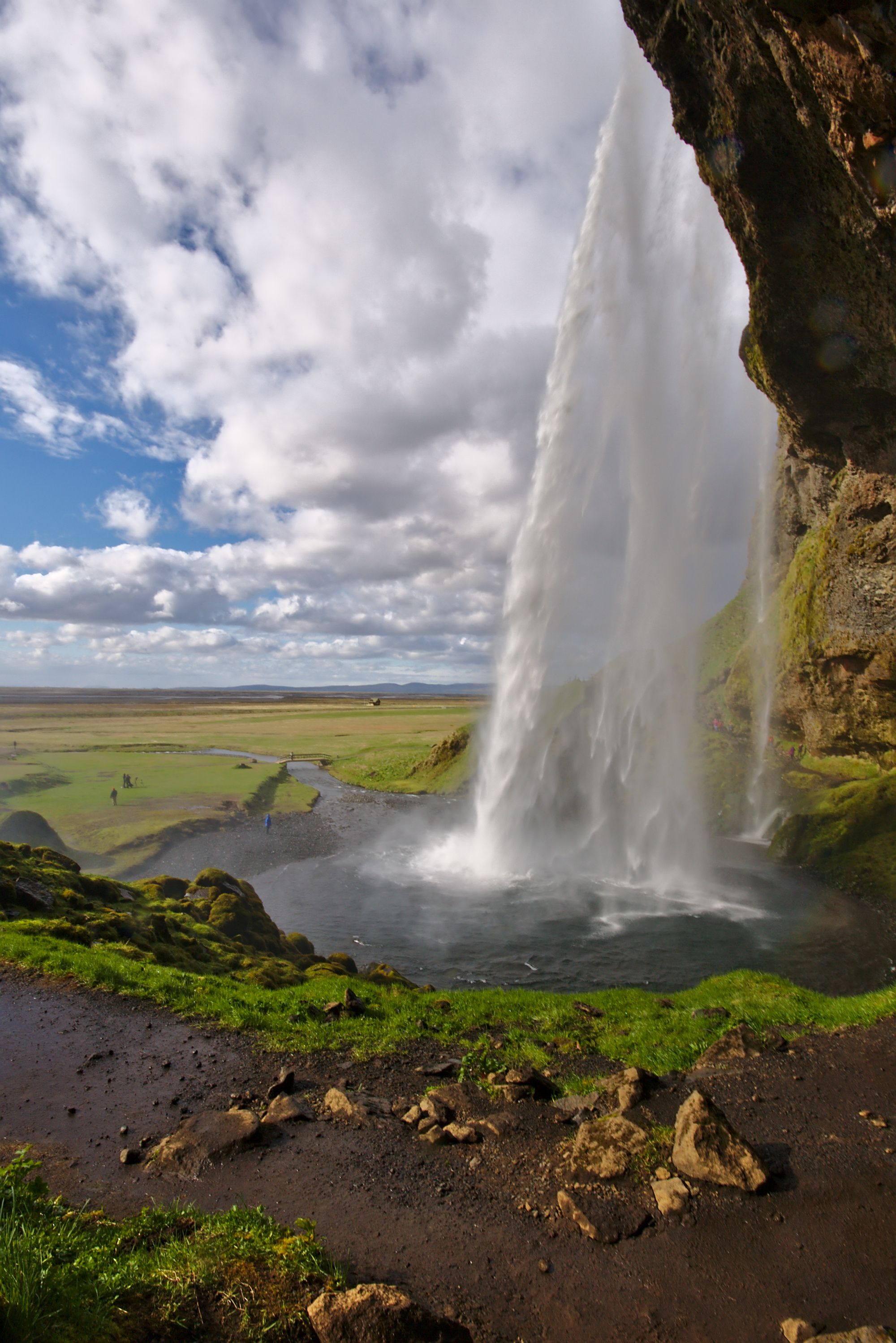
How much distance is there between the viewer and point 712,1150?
22.4ft

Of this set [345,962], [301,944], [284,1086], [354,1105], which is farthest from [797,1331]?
[301,944]

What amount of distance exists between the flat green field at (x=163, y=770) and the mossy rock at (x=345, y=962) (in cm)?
1869

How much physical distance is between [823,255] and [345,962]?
25414mm

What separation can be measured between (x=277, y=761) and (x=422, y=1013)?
65.0m

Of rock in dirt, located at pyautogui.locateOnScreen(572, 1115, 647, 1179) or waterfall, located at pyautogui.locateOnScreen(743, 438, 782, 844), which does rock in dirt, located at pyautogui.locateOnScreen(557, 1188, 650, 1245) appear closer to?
rock in dirt, located at pyautogui.locateOnScreen(572, 1115, 647, 1179)

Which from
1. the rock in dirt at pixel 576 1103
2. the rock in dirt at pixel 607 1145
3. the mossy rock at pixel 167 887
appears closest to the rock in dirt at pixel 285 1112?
the rock in dirt at pixel 576 1103

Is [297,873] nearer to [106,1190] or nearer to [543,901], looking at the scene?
[543,901]

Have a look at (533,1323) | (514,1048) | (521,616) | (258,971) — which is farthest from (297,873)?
(533,1323)

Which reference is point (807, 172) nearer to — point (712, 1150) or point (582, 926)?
point (712, 1150)

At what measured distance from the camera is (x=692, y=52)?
1755cm

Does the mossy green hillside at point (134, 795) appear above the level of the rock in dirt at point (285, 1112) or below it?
below

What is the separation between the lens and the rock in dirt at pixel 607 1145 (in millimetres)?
7035

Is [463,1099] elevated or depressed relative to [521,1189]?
depressed

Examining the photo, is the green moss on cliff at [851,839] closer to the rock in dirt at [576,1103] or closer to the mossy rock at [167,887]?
the rock in dirt at [576,1103]
